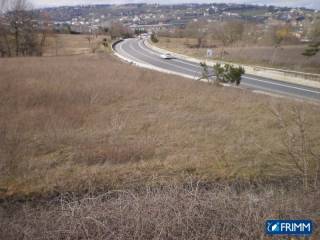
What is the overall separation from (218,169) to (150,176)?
1.97m

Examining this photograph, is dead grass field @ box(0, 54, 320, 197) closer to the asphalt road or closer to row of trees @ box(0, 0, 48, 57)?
the asphalt road

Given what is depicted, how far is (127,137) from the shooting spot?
1116 centimetres

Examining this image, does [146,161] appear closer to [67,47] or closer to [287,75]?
[287,75]

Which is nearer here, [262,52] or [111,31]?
[262,52]

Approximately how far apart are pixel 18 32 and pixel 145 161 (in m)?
38.0

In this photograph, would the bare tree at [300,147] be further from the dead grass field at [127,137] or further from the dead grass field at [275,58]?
the dead grass field at [275,58]

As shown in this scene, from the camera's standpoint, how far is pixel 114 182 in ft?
26.7

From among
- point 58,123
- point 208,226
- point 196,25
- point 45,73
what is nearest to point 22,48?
point 45,73

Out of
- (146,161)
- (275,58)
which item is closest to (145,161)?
(146,161)

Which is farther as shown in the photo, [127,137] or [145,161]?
[127,137]

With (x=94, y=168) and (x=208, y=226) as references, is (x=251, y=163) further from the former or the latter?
(x=208, y=226)

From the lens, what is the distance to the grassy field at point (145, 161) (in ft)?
14.7

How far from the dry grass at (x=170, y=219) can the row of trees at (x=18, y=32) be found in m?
39.2

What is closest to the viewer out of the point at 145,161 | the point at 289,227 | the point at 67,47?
the point at 289,227
